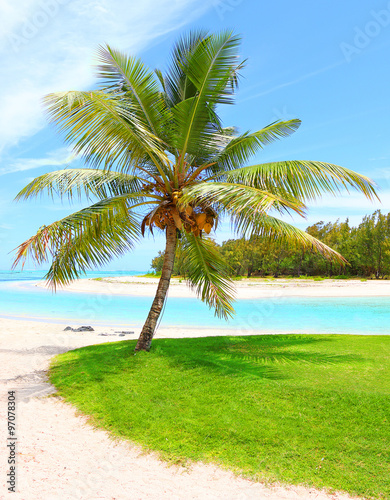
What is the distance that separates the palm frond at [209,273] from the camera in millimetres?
8562

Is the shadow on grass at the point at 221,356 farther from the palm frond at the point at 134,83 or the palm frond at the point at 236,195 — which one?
the palm frond at the point at 134,83

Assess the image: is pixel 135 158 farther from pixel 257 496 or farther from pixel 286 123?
pixel 257 496

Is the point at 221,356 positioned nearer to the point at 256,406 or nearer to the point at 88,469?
the point at 256,406

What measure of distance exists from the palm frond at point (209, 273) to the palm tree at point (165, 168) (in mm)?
253

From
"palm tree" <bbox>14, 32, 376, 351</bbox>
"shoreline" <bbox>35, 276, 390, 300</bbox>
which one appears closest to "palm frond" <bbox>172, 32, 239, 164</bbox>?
"palm tree" <bbox>14, 32, 376, 351</bbox>

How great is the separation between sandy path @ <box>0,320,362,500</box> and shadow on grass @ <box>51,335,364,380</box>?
1607 mm

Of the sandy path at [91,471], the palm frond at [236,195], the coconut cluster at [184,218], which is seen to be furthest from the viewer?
the coconut cluster at [184,218]

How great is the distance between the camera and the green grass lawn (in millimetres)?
3934

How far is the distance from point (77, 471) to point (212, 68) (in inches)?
262

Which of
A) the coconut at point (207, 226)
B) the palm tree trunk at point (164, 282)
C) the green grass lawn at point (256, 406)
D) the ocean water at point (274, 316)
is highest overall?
the coconut at point (207, 226)

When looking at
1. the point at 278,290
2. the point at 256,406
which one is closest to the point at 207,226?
the point at 256,406

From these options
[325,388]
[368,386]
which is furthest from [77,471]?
[368,386]

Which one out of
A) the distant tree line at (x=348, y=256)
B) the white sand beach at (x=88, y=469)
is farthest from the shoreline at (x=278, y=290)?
the white sand beach at (x=88, y=469)

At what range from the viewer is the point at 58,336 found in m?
12.0
